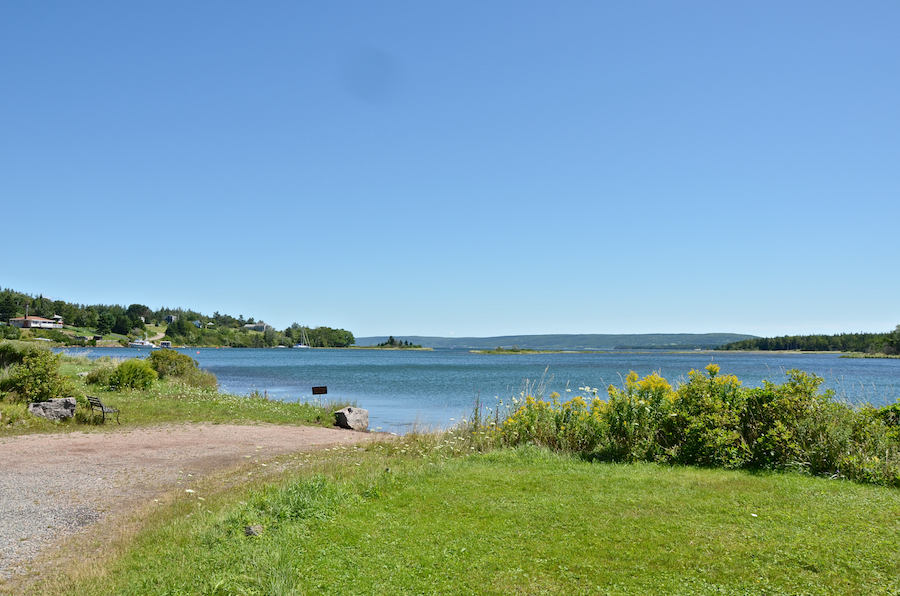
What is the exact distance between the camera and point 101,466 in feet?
33.9

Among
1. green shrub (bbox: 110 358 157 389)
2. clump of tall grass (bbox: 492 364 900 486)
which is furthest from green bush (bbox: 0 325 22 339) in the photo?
clump of tall grass (bbox: 492 364 900 486)

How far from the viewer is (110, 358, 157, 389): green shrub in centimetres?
2322

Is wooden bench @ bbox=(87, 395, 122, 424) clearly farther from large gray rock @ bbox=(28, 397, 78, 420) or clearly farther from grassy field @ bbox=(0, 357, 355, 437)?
large gray rock @ bbox=(28, 397, 78, 420)

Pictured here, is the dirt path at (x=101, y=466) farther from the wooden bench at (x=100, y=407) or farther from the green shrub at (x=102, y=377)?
the green shrub at (x=102, y=377)

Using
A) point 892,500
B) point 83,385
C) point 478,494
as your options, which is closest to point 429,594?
point 478,494

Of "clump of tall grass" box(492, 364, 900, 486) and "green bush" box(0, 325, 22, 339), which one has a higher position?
"green bush" box(0, 325, 22, 339)

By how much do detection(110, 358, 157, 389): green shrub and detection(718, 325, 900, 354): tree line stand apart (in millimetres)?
136385

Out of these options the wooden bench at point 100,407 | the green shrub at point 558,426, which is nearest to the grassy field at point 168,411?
the wooden bench at point 100,407

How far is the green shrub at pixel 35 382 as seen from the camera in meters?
16.3

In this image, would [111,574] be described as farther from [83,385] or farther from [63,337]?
[63,337]

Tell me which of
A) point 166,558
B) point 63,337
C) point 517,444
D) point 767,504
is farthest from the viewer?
point 63,337

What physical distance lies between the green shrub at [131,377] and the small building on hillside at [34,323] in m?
121

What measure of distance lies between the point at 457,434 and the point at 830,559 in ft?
25.9

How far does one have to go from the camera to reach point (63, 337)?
401ft
